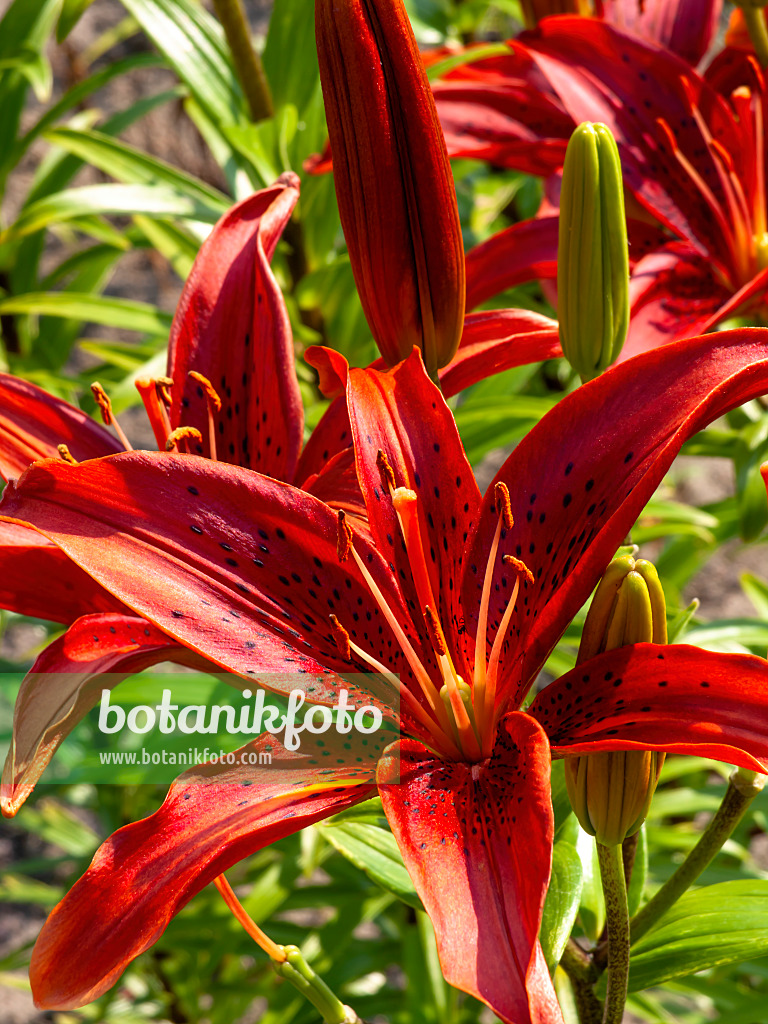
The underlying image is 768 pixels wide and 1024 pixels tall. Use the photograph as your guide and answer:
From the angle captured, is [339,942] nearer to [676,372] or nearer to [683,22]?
[676,372]

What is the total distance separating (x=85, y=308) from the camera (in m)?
1.05

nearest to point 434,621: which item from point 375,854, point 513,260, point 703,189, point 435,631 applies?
point 435,631

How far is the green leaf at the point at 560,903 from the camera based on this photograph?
50 centimetres

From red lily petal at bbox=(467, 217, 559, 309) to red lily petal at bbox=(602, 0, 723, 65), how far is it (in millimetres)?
343

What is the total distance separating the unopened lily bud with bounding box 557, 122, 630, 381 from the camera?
0.50m

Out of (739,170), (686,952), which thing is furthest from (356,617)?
(739,170)

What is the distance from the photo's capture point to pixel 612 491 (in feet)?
1.58

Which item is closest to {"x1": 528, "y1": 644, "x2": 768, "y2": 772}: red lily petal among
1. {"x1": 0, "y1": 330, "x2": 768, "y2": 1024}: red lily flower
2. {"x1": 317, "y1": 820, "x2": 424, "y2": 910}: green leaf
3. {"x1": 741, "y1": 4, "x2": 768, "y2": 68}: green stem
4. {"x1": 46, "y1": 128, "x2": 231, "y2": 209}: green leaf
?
{"x1": 0, "y1": 330, "x2": 768, "y2": 1024}: red lily flower

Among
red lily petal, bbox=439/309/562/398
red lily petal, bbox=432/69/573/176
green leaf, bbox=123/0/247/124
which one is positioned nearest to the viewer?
red lily petal, bbox=439/309/562/398

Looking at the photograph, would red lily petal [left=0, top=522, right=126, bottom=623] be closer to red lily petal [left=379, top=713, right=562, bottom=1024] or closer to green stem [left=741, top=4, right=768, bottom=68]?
red lily petal [left=379, top=713, right=562, bottom=1024]

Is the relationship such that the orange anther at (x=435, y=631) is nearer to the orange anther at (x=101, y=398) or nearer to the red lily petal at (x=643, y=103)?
the orange anther at (x=101, y=398)

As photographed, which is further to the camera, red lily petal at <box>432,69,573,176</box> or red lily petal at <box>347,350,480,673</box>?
red lily petal at <box>432,69,573,176</box>

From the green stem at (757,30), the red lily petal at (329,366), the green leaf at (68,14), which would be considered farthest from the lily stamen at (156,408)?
the green stem at (757,30)

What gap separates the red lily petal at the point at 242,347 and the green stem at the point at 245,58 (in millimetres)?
324
